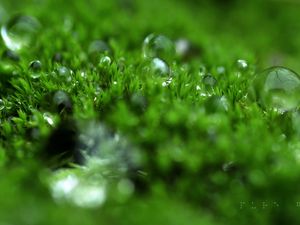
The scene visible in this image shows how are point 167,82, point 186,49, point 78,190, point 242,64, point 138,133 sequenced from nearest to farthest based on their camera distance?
point 78,190, point 138,133, point 167,82, point 242,64, point 186,49

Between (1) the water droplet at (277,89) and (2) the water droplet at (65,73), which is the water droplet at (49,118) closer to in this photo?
(2) the water droplet at (65,73)

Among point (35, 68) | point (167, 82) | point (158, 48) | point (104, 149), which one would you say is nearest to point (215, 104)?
point (167, 82)

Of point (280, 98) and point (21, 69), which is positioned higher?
point (21, 69)

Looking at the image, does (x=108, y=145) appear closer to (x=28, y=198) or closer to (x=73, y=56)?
(x=28, y=198)

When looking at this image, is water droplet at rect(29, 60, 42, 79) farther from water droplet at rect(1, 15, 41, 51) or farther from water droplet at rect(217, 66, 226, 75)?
water droplet at rect(217, 66, 226, 75)

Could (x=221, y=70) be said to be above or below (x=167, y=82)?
above

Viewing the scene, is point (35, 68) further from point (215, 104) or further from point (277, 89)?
point (277, 89)

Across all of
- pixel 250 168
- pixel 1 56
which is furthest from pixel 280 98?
pixel 1 56
